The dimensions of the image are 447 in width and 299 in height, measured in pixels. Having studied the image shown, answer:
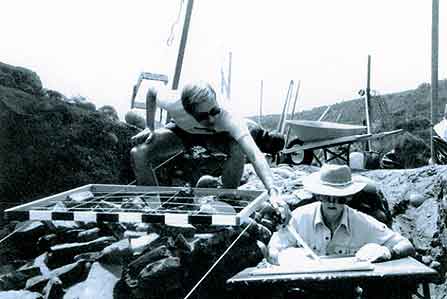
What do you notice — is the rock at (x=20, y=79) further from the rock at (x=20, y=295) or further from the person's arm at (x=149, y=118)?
the rock at (x=20, y=295)

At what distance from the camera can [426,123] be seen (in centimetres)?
1484

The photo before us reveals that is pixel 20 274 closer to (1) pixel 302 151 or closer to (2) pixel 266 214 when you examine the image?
(2) pixel 266 214

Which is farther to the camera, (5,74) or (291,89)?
(291,89)

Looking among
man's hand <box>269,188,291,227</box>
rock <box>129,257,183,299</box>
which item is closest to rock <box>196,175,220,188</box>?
rock <box>129,257,183,299</box>

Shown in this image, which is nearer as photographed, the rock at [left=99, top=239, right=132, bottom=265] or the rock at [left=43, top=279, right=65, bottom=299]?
the rock at [left=43, top=279, right=65, bottom=299]

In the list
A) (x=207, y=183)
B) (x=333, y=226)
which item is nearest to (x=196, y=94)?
(x=333, y=226)

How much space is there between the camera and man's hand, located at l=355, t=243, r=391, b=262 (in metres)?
2.91

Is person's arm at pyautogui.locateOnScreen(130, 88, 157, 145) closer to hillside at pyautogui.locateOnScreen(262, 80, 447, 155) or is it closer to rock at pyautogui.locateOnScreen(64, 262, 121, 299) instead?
rock at pyautogui.locateOnScreen(64, 262, 121, 299)

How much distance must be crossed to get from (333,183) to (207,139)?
4.66 feet

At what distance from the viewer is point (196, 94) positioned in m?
3.80

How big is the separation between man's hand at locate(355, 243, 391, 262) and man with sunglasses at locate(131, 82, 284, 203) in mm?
1210

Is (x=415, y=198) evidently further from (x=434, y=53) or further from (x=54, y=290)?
(x=54, y=290)

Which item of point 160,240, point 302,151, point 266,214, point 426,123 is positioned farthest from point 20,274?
point 426,123

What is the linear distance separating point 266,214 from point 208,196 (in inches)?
47.7
